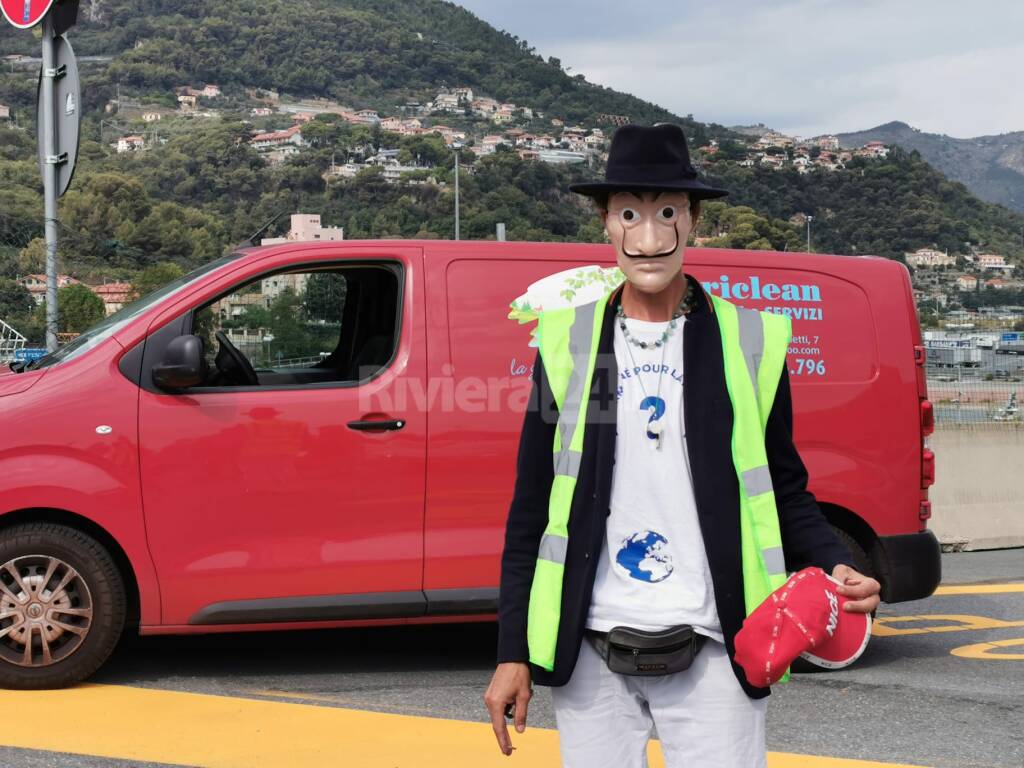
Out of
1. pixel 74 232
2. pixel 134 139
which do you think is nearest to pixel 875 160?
pixel 134 139

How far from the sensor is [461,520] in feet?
18.0

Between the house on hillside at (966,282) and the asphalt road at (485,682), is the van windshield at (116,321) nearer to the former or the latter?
the asphalt road at (485,682)

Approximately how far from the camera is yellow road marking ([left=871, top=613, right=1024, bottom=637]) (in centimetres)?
693

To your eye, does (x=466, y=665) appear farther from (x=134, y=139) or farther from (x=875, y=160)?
(x=134, y=139)

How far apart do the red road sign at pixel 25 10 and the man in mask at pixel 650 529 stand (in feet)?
22.0

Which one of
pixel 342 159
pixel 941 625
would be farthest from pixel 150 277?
pixel 342 159

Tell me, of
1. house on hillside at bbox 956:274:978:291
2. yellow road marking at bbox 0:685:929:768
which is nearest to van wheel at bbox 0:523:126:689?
yellow road marking at bbox 0:685:929:768

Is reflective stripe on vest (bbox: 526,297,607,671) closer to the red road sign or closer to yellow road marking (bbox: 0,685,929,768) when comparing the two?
yellow road marking (bbox: 0,685,929,768)

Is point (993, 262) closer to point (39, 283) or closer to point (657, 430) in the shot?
point (39, 283)

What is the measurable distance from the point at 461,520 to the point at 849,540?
1.88 m

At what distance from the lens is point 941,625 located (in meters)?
7.14

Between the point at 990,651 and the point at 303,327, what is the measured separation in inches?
147

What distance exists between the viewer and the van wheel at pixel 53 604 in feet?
16.8

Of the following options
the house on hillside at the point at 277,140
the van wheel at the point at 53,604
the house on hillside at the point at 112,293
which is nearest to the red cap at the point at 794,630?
the van wheel at the point at 53,604
